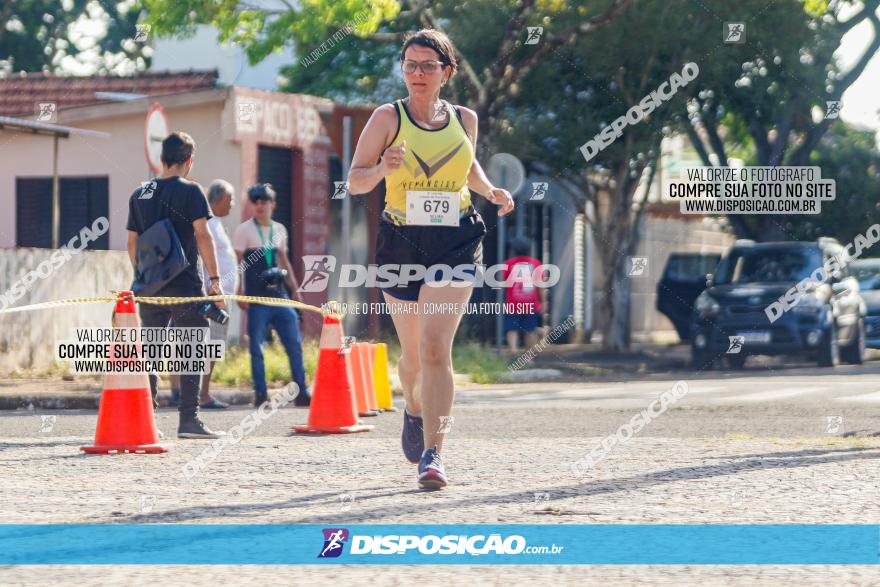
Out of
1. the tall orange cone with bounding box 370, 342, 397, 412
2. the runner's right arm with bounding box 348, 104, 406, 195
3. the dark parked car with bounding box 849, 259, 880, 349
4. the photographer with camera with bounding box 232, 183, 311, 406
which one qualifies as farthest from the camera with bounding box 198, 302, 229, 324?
the dark parked car with bounding box 849, 259, 880, 349

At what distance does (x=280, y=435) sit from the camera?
10445 mm

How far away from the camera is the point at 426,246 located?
712cm

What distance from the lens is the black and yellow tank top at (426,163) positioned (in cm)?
711

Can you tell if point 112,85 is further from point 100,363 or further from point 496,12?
point 100,363

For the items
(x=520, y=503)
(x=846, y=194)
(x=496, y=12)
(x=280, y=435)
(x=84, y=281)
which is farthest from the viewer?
(x=846, y=194)

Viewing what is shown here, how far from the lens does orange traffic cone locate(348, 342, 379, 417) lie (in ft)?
39.8

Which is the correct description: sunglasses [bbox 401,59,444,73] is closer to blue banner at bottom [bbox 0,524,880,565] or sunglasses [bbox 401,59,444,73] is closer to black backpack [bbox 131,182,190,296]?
blue banner at bottom [bbox 0,524,880,565]

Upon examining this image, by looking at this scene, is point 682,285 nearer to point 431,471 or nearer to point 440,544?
point 431,471

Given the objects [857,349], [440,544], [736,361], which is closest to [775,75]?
[857,349]

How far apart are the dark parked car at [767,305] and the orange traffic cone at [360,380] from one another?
393 inches

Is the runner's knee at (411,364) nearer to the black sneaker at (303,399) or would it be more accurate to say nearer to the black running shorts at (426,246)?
the black running shorts at (426,246)

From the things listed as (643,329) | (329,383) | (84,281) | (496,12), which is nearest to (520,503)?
(329,383)

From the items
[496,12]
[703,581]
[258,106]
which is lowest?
[703,581]

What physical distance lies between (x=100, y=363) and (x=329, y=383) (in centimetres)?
619
